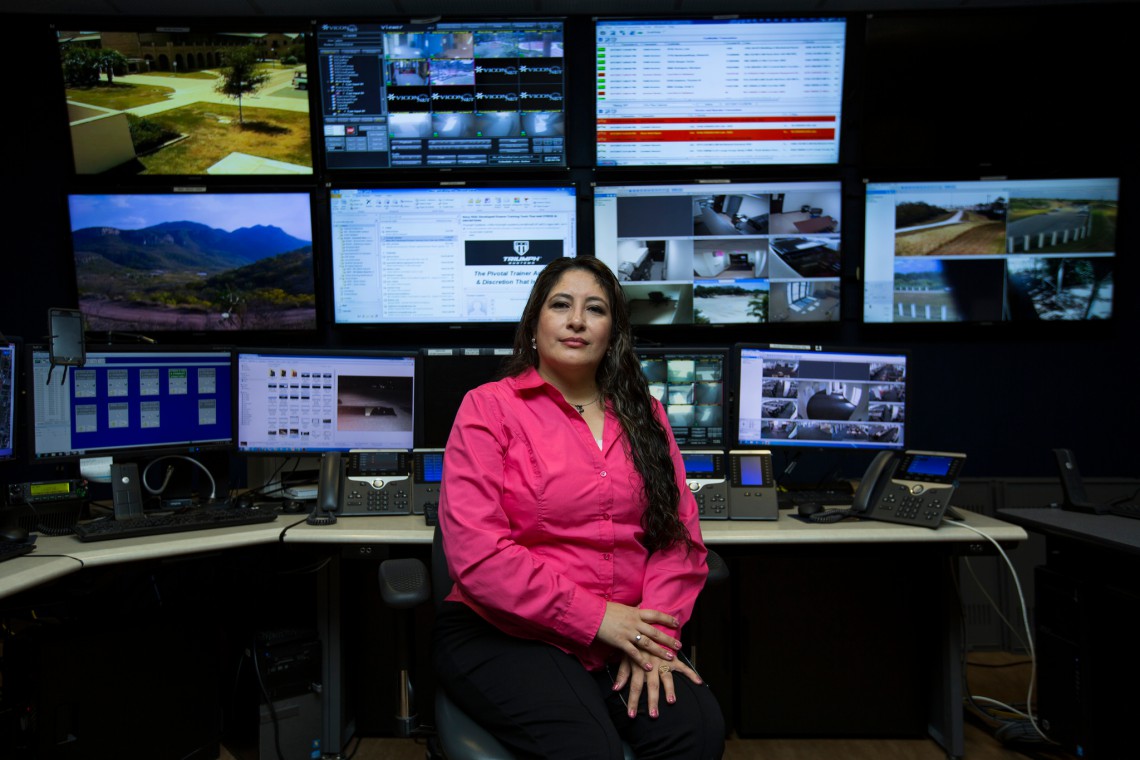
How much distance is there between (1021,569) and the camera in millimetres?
2885

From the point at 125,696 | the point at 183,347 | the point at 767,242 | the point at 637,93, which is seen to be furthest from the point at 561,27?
the point at 125,696

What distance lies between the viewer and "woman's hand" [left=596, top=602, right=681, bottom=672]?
4.41 ft

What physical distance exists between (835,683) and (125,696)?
2133 mm

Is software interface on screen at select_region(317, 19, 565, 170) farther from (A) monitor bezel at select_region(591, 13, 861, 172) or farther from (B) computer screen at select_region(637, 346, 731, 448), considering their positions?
(B) computer screen at select_region(637, 346, 731, 448)

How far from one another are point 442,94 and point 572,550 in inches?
83.9

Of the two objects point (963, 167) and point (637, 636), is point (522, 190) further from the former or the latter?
point (637, 636)

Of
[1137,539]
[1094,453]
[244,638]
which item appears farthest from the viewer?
[1094,453]

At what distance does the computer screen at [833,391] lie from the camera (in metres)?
2.32

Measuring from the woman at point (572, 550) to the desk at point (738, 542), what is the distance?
476 millimetres

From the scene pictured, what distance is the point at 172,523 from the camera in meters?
2.00

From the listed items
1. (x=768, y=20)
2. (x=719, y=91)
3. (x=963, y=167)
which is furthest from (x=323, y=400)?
(x=963, y=167)

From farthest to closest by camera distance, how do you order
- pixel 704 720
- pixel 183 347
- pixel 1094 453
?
pixel 1094 453 < pixel 183 347 < pixel 704 720

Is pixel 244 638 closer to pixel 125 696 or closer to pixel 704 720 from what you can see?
pixel 125 696

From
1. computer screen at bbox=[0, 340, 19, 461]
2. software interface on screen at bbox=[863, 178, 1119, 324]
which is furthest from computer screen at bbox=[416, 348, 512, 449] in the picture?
software interface on screen at bbox=[863, 178, 1119, 324]
